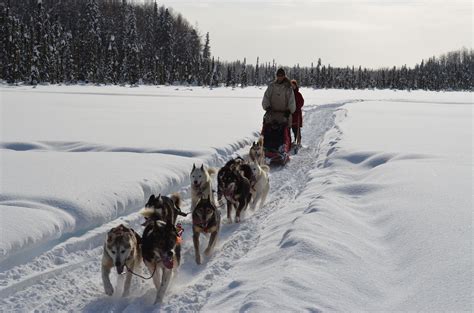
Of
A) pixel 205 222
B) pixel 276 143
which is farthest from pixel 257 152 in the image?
pixel 205 222

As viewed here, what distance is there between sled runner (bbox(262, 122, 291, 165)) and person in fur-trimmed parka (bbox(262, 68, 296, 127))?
0.68 ft

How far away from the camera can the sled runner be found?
1066 cm

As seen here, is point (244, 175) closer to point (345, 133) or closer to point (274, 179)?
point (274, 179)

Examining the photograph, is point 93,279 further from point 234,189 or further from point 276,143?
point 276,143

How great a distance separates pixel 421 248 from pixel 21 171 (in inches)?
239

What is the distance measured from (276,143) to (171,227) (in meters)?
6.67

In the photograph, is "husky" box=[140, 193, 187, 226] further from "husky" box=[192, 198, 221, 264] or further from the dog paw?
the dog paw

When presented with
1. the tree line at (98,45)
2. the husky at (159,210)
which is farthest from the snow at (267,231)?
the tree line at (98,45)

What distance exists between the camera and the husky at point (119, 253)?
4.15 meters

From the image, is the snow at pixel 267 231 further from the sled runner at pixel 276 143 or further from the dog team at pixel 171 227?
the sled runner at pixel 276 143

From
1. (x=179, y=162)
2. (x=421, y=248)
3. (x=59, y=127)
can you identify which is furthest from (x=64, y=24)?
(x=421, y=248)

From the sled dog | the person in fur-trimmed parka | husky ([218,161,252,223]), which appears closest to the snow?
the sled dog

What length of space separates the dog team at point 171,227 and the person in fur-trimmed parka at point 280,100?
314cm

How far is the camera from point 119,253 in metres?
4.15
